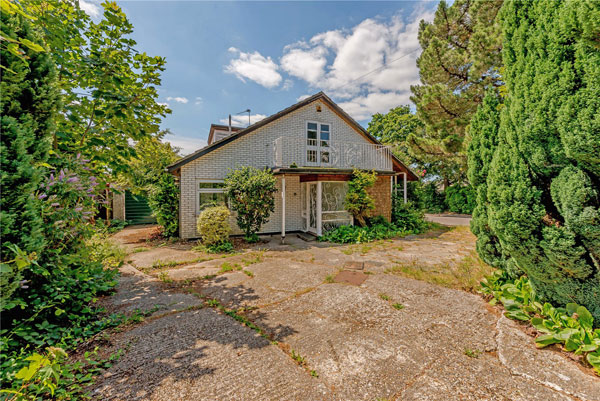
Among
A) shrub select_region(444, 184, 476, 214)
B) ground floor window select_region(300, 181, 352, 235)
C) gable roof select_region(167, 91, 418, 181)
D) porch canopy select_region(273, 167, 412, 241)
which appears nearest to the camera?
gable roof select_region(167, 91, 418, 181)

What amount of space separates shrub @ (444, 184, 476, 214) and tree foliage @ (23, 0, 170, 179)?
2024 cm

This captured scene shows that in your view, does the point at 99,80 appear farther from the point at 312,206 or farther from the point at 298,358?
the point at 312,206

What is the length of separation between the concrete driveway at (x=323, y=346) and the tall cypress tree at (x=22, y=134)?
1.53 m

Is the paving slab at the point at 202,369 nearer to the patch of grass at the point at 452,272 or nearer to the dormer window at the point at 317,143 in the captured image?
the patch of grass at the point at 452,272

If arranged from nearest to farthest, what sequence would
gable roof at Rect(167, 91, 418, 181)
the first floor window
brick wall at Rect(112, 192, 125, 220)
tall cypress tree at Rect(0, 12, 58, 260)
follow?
tall cypress tree at Rect(0, 12, 58, 260)
gable roof at Rect(167, 91, 418, 181)
the first floor window
brick wall at Rect(112, 192, 125, 220)

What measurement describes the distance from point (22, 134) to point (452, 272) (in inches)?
272

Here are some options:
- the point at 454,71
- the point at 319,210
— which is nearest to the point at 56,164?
the point at 319,210

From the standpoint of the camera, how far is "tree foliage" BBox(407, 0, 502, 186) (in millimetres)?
10734

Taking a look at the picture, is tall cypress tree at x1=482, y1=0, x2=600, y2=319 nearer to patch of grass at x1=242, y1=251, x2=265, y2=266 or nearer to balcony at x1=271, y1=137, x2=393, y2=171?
patch of grass at x1=242, y1=251, x2=265, y2=266

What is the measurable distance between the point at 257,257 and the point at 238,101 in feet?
46.6

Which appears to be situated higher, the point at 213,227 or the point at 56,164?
the point at 56,164

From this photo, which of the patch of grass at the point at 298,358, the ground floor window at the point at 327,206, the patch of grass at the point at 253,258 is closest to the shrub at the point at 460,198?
the ground floor window at the point at 327,206

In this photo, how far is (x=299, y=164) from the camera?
10.8 meters

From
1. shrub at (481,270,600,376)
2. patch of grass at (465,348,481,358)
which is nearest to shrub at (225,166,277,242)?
shrub at (481,270,600,376)
